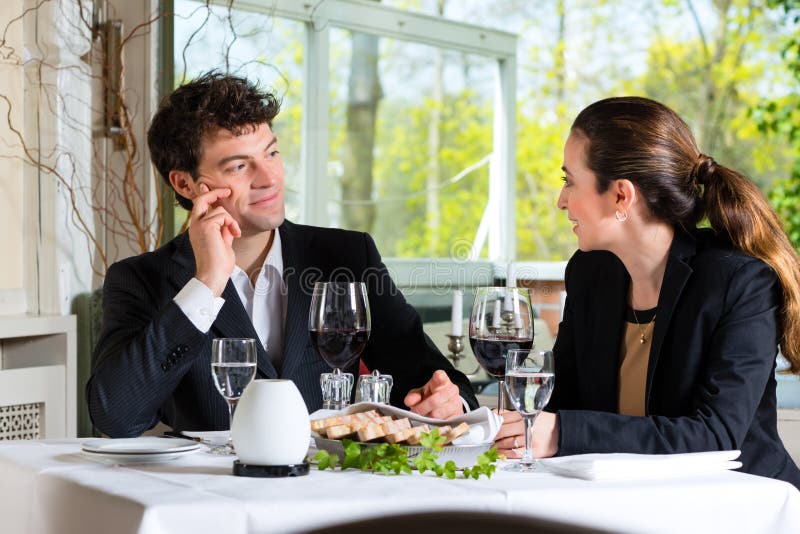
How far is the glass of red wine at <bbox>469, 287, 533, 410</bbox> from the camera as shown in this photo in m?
1.56

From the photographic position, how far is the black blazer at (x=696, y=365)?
1.56 metres

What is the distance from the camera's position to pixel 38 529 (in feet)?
4.29

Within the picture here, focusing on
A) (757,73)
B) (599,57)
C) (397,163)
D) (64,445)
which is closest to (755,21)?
(757,73)

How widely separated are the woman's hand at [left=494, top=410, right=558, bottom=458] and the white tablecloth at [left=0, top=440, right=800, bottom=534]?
0.18 m

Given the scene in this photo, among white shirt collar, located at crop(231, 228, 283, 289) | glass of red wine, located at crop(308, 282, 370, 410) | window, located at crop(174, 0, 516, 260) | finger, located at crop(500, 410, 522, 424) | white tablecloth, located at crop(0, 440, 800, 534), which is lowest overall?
white tablecloth, located at crop(0, 440, 800, 534)

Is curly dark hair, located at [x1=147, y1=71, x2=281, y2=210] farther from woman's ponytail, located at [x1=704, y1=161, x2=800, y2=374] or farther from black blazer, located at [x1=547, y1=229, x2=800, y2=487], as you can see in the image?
woman's ponytail, located at [x1=704, y1=161, x2=800, y2=374]

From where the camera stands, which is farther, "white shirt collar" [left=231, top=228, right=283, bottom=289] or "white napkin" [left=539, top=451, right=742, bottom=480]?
"white shirt collar" [left=231, top=228, right=283, bottom=289]

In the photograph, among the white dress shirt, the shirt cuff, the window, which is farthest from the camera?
the window

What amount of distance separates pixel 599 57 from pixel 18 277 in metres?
7.03

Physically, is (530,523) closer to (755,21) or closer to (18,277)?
(18,277)

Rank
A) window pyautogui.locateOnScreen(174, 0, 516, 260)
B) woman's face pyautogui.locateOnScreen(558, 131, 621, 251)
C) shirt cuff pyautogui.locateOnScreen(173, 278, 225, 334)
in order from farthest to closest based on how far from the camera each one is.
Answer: window pyautogui.locateOnScreen(174, 0, 516, 260) → woman's face pyautogui.locateOnScreen(558, 131, 621, 251) → shirt cuff pyautogui.locateOnScreen(173, 278, 225, 334)

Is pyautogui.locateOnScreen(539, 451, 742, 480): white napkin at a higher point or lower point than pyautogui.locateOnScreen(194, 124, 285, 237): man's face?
lower

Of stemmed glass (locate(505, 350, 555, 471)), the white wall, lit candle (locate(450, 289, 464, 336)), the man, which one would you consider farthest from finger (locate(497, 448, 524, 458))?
the white wall

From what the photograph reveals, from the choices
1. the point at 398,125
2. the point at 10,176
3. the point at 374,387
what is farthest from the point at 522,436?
the point at 398,125
